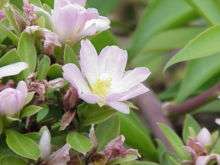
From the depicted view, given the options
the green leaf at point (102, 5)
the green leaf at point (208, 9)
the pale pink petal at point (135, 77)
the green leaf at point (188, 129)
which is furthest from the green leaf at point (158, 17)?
the pale pink petal at point (135, 77)

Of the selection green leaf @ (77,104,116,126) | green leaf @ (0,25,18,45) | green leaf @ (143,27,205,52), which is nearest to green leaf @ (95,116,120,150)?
green leaf @ (77,104,116,126)

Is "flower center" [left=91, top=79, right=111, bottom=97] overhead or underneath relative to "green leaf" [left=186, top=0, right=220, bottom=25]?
underneath

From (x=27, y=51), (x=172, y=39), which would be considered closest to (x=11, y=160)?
(x=27, y=51)

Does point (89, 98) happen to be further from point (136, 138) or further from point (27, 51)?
point (136, 138)

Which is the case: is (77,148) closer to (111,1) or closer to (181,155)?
(181,155)

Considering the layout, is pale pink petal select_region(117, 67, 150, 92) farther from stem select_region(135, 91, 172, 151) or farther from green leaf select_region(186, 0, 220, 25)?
stem select_region(135, 91, 172, 151)

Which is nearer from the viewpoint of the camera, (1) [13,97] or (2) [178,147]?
(1) [13,97]
